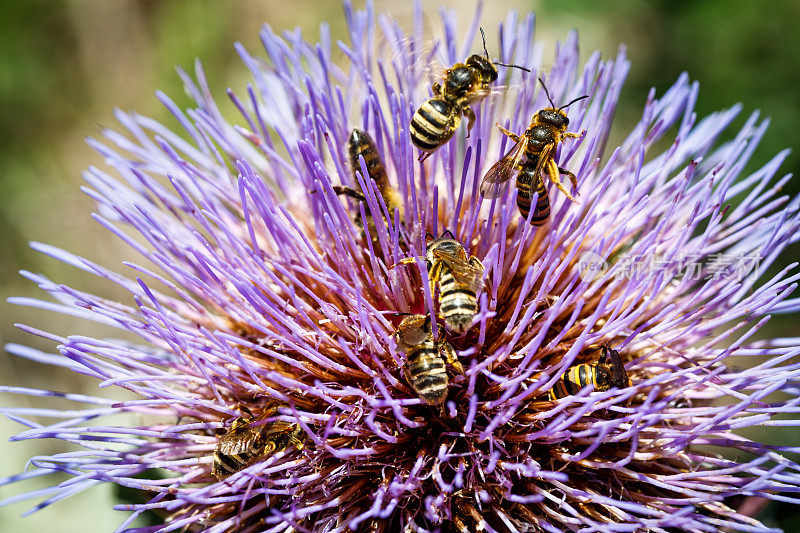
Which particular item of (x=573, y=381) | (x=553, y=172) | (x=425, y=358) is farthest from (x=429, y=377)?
(x=553, y=172)

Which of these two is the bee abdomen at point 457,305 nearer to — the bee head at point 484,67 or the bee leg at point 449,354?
the bee leg at point 449,354

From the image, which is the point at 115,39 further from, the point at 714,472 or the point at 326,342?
the point at 714,472

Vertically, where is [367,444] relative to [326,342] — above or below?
below

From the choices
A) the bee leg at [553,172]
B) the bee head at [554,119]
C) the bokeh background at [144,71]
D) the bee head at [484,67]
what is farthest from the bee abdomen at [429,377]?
the bokeh background at [144,71]

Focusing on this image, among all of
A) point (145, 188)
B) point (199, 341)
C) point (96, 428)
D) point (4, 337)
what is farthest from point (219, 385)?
point (4, 337)

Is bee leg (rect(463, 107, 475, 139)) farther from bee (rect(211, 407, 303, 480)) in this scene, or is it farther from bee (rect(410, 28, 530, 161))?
bee (rect(211, 407, 303, 480))

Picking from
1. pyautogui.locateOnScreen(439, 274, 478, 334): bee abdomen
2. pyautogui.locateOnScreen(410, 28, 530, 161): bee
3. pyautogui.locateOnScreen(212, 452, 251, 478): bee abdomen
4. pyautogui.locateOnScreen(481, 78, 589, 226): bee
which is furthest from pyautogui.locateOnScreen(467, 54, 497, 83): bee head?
pyautogui.locateOnScreen(212, 452, 251, 478): bee abdomen
